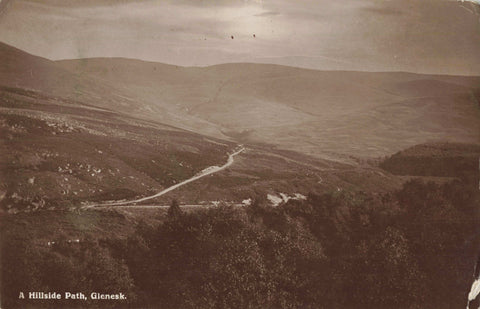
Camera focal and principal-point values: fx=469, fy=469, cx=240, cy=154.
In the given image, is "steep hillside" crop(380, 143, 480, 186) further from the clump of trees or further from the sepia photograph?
the clump of trees

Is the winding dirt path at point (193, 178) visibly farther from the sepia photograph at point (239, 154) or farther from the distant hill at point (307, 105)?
the distant hill at point (307, 105)

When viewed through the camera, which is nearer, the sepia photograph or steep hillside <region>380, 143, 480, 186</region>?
the sepia photograph

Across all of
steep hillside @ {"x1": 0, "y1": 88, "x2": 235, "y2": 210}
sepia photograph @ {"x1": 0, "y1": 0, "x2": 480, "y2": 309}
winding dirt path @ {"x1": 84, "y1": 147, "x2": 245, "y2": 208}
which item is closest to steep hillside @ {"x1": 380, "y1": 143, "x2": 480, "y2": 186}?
sepia photograph @ {"x1": 0, "y1": 0, "x2": 480, "y2": 309}

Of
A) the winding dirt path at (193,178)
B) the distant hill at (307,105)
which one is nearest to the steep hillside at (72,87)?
the distant hill at (307,105)

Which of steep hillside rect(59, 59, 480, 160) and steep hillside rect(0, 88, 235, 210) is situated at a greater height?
steep hillside rect(59, 59, 480, 160)

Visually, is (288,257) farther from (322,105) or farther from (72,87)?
(72,87)

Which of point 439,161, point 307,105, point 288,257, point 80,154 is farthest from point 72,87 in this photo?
point 439,161

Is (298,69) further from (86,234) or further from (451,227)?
(86,234)

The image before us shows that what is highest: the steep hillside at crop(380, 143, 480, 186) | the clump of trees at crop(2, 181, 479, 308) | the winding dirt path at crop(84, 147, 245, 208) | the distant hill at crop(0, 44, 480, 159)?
the distant hill at crop(0, 44, 480, 159)
